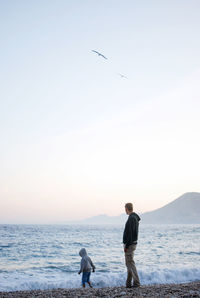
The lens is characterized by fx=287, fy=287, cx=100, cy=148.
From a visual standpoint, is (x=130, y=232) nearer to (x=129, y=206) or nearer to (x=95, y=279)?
(x=129, y=206)

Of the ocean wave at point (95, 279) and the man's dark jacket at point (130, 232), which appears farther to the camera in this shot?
the ocean wave at point (95, 279)

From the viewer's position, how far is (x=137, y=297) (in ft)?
22.1

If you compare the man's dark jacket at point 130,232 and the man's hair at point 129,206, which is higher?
the man's hair at point 129,206

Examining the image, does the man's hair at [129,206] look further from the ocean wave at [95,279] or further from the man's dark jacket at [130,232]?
the ocean wave at [95,279]

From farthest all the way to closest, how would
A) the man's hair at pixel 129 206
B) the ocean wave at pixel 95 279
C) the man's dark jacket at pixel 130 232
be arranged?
the ocean wave at pixel 95 279 → the man's hair at pixel 129 206 → the man's dark jacket at pixel 130 232

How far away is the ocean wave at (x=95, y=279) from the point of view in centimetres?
1210

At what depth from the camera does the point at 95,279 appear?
43.1ft

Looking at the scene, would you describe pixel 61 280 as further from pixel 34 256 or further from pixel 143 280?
pixel 34 256

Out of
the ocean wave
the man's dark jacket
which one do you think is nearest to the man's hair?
the man's dark jacket

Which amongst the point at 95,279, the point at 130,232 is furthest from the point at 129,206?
the point at 95,279

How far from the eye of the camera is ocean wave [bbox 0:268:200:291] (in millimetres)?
12102

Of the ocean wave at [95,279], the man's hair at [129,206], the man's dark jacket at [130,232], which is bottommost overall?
the ocean wave at [95,279]

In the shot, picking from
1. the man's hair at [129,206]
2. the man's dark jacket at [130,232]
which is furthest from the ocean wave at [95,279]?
the man's hair at [129,206]

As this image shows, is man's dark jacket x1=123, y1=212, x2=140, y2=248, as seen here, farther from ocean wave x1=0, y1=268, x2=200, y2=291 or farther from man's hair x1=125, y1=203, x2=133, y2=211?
ocean wave x1=0, y1=268, x2=200, y2=291
